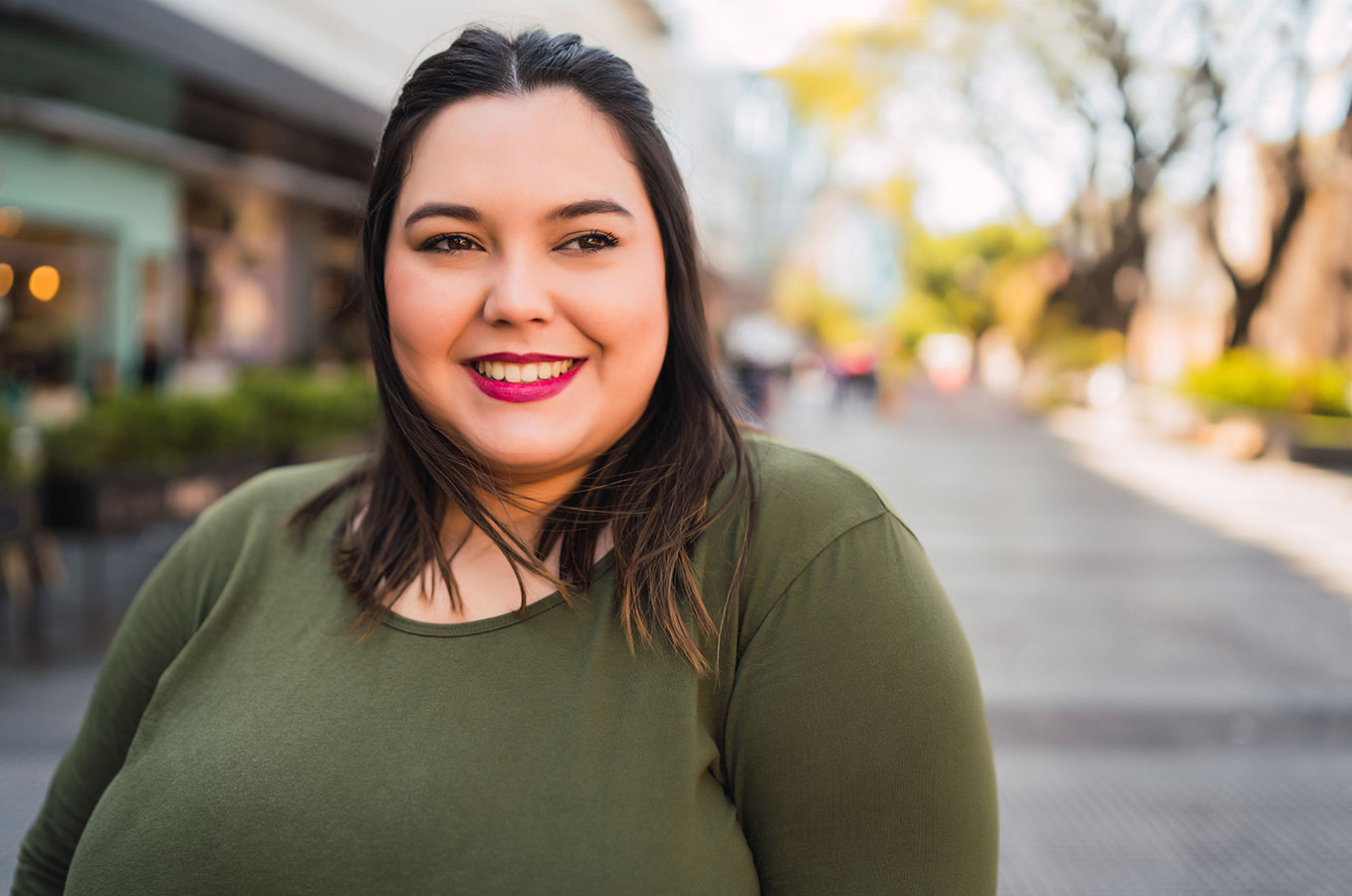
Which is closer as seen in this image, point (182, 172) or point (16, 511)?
point (16, 511)

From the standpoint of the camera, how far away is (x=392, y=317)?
4.67 ft

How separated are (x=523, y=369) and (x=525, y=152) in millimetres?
264

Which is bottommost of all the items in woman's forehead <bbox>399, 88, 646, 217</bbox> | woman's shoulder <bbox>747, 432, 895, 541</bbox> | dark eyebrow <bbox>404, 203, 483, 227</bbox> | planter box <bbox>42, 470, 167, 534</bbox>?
planter box <bbox>42, 470, 167, 534</bbox>

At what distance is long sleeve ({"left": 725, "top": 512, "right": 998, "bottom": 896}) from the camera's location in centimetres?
119

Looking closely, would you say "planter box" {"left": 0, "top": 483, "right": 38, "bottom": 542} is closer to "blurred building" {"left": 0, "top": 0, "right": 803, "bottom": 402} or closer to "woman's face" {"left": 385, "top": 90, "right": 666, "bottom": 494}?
"blurred building" {"left": 0, "top": 0, "right": 803, "bottom": 402}

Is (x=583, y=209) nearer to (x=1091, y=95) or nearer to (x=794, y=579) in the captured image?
(x=794, y=579)

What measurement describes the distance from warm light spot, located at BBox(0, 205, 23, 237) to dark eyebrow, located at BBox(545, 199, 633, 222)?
39.3 feet

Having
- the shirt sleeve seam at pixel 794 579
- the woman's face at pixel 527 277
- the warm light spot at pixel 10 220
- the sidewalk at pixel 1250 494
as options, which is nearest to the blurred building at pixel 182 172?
the warm light spot at pixel 10 220

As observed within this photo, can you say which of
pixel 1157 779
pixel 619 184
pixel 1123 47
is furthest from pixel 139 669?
pixel 1123 47

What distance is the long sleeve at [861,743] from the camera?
46.8 inches

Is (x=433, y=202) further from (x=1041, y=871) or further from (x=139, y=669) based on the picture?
(x=1041, y=871)

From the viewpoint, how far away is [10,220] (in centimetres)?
1120

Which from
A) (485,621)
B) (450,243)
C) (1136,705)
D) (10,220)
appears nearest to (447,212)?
(450,243)

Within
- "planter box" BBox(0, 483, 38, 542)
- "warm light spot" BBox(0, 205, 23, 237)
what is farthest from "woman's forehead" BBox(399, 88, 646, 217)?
"warm light spot" BBox(0, 205, 23, 237)
